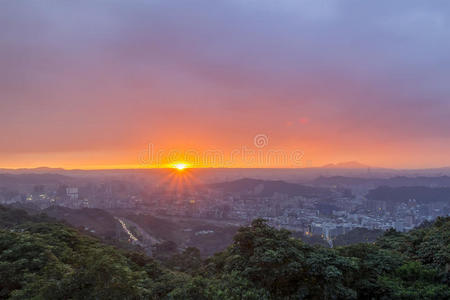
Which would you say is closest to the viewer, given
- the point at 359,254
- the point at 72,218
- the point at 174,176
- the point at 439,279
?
the point at 439,279

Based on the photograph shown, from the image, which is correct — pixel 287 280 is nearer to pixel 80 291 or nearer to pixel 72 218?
pixel 80 291

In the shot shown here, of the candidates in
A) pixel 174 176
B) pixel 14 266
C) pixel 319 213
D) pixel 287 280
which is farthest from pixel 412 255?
pixel 174 176

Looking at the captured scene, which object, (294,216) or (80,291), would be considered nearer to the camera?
(80,291)

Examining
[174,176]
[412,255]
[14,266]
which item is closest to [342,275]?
[412,255]

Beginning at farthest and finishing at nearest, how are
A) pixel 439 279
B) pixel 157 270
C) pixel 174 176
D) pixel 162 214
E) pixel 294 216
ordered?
pixel 174 176 < pixel 162 214 < pixel 294 216 < pixel 157 270 < pixel 439 279

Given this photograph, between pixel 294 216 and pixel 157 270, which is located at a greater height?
pixel 157 270

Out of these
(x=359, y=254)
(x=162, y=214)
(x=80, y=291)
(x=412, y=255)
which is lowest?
(x=162, y=214)
